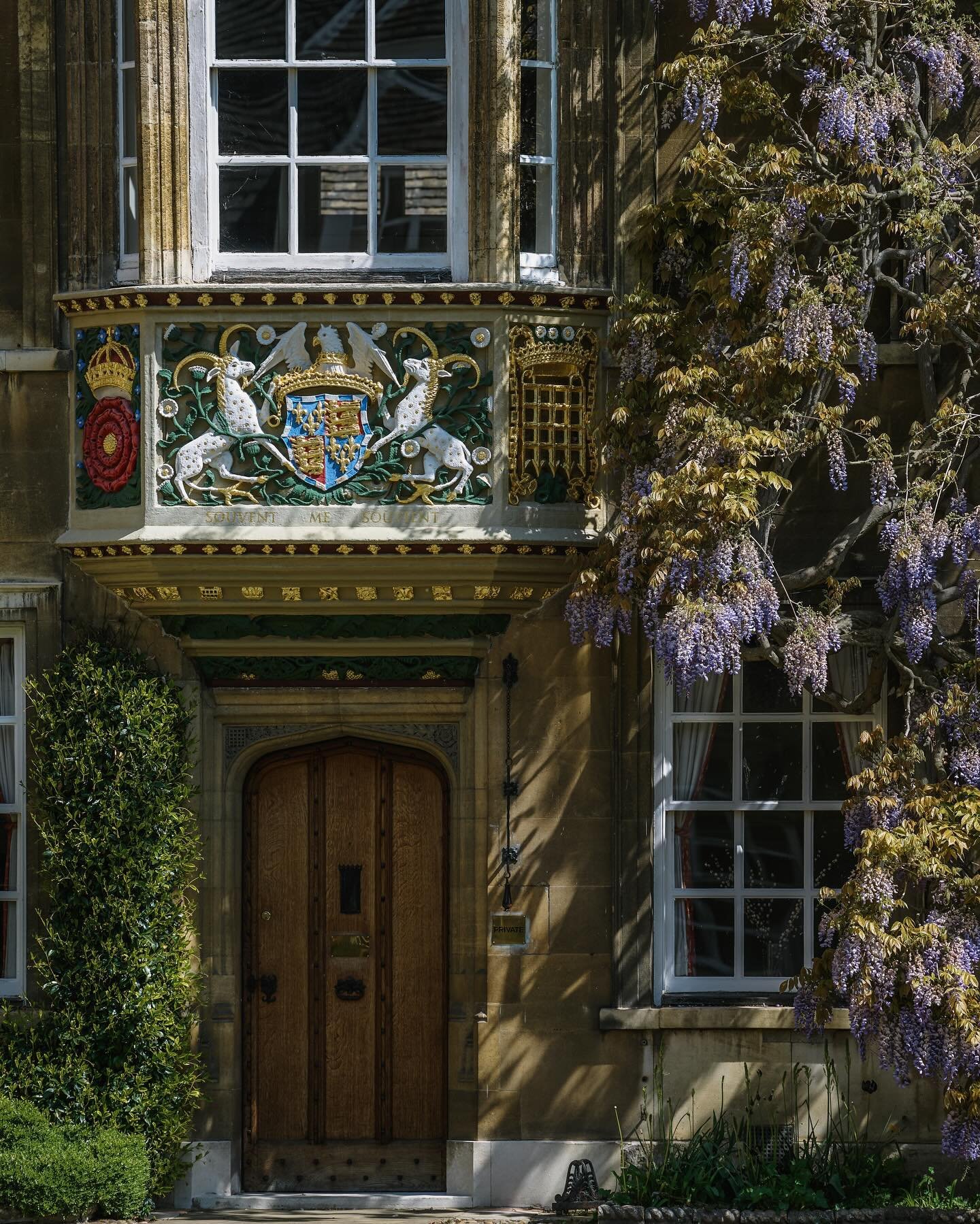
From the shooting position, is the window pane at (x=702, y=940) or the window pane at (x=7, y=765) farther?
the window pane at (x=7, y=765)

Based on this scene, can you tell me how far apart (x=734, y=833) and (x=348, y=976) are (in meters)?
2.55

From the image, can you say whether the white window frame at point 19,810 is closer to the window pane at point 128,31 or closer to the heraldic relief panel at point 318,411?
the heraldic relief panel at point 318,411

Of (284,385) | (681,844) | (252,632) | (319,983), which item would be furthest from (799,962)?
(284,385)

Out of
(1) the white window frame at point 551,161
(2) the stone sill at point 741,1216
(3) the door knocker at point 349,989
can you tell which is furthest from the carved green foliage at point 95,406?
(2) the stone sill at point 741,1216

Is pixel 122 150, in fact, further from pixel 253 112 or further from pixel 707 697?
pixel 707 697

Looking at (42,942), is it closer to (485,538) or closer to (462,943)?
(462,943)

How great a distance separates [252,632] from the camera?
11766mm

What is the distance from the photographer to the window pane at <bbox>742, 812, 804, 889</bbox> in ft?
39.6

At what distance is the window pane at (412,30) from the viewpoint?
11422 mm

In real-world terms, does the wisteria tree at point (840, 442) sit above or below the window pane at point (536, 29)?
below

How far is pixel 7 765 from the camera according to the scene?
1219 cm

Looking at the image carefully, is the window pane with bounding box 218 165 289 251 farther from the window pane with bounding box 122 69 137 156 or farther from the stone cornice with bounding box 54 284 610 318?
the window pane with bounding box 122 69 137 156

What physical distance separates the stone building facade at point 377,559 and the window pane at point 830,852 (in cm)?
8

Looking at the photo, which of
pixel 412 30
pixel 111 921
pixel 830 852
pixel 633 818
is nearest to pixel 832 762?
pixel 830 852
